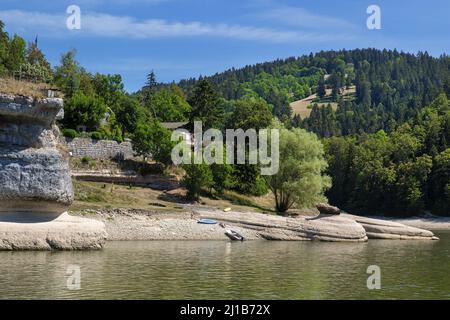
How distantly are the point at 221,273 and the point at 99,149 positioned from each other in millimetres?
39502

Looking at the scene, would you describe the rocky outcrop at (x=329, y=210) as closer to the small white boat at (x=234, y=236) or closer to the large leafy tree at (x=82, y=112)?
the small white boat at (x=234, y=236)

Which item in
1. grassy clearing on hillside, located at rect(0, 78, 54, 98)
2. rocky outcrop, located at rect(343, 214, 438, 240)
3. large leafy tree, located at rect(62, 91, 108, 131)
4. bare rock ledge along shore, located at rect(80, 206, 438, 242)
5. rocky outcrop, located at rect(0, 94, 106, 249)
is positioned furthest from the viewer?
large leafy tree, located at rect(62, 91, 108, 131)

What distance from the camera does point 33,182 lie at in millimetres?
36062

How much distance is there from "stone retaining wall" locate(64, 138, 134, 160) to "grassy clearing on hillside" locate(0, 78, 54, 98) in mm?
27576

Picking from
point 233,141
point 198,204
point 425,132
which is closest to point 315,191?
point 198,204

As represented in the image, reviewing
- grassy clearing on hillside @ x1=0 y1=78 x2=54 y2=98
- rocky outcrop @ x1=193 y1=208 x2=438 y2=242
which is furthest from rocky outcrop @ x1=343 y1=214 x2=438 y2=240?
grassy clearing on hillside @ x1=0 y1=78 x2=54 y2=98

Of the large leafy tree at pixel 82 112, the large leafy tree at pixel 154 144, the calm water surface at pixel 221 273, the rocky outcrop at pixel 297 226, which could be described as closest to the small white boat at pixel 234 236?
the rocky outcrop at pixel 297 226

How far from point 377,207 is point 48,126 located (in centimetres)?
8230

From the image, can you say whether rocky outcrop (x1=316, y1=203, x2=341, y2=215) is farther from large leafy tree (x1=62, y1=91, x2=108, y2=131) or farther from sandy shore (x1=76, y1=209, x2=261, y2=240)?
large leafy tree (x1=62, y1=91, x2=108, y2=131)

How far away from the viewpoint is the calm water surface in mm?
25094

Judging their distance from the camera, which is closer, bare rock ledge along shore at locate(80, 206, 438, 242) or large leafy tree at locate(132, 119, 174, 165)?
bare rock ledge along shore at locate(80, 206, 438, 242)

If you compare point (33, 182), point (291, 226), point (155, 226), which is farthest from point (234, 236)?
point (33, 182)

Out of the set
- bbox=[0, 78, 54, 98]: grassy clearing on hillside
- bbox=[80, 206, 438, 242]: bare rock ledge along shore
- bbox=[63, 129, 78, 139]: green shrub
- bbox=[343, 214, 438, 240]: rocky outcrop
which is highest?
bbox=[0, 78, 54, 98]: grassy clearing on hillside
